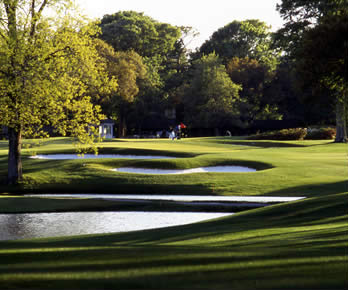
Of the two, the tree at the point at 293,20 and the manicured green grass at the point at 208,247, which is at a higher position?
the tree at the point at 293,20

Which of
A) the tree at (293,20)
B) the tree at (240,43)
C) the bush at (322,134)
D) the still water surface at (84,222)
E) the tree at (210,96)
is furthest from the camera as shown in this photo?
the tree at (240,43)

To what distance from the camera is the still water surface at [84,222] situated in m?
15.7

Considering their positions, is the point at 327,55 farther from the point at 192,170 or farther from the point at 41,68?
the point at 192,170

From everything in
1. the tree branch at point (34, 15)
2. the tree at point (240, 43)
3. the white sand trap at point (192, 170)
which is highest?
the tree at point (240, 43)

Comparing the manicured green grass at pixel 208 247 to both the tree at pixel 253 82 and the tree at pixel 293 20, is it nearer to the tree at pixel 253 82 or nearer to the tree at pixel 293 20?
the tree at pixel 293 20

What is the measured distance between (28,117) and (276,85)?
213ft

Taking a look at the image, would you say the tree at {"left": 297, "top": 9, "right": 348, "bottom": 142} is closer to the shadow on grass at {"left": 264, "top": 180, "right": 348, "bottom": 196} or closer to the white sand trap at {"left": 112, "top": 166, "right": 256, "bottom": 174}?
the shadow on grass at {"left": 264, "top": 180, "right": 348, "bottom": 196}

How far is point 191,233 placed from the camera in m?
12.2

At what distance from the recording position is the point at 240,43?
101m

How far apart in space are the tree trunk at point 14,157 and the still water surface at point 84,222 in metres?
7.91

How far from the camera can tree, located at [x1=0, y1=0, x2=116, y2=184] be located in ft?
72.8

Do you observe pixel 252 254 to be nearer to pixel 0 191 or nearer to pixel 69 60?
pixel 69 60

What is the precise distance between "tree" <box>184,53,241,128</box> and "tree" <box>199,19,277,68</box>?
2288 cm

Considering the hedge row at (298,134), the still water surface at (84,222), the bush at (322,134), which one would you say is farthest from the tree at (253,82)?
the still water surface at (84,222)
